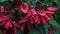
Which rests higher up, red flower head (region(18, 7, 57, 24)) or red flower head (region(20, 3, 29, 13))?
red flower head (region(20, 3, 29, 13))

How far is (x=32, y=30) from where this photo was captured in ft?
3.43

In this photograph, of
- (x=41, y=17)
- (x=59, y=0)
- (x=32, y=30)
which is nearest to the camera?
(x=41, y=17)

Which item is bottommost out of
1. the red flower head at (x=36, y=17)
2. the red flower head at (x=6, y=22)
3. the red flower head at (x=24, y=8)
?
the red flower head at (x=6, y=22)

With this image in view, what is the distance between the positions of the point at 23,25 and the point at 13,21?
6 cm

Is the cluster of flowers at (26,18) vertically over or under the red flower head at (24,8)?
under

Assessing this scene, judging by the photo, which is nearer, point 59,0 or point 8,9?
point 8,9

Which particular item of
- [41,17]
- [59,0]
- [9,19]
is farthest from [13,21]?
[59,0]

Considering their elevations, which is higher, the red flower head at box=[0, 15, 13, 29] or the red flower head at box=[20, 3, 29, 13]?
the red flower head at box=[20, 3, 29, 13]

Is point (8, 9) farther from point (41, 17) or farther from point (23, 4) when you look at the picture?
point (41, 17)

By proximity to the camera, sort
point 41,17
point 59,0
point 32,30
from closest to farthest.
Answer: point 41,17 → point 32,30 → point 59,0

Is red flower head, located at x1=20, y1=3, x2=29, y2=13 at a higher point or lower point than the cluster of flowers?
higher

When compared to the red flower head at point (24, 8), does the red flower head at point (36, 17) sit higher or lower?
lower

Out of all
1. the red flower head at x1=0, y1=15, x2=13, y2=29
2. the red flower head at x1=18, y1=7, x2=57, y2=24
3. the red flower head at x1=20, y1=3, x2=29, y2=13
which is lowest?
the red flower head at x1=0, y1=15, x2=13, y2=29

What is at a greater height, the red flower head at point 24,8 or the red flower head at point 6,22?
the red flower head at point 24,8
